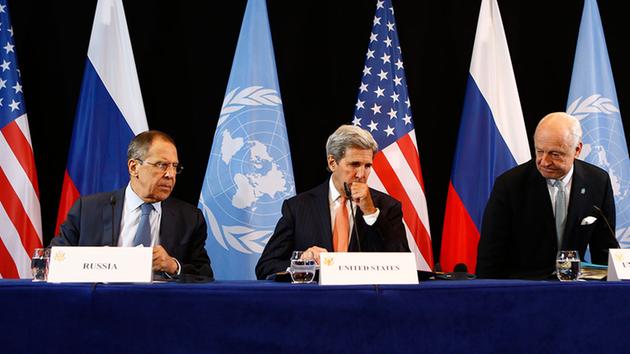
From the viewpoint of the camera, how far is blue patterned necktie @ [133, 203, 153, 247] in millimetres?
3252

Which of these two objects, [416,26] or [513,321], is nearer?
[513,321]

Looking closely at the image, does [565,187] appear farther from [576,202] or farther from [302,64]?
[302,64]

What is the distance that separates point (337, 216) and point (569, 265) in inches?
53.1

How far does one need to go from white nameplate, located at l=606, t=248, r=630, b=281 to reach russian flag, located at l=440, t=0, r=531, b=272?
1992 millimetres

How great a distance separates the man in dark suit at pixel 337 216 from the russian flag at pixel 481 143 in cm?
Result: 99

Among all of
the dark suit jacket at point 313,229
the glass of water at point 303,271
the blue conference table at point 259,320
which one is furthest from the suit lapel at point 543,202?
the glass of water at point 303,271

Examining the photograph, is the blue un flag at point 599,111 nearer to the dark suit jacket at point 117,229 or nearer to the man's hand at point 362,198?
the man's hand at point 362,198

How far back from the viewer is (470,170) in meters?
4.51

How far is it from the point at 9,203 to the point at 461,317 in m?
2.98

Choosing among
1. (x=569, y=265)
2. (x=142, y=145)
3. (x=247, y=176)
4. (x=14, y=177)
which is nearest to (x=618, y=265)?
(x=569, y=265)

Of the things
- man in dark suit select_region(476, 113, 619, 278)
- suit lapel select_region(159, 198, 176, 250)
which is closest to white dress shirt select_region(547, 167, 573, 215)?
man in dark suit select_region(476, 113, 619, 278)

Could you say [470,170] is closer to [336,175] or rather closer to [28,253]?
[336,175]

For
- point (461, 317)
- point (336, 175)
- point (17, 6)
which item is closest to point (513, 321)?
point (461, 317)

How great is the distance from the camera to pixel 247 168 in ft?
14.0
